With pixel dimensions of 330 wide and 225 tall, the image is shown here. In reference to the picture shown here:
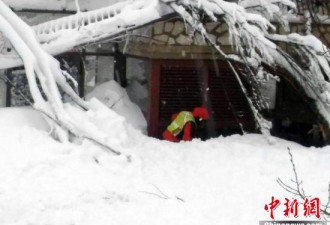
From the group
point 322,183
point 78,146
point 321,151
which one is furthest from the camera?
point 321,151

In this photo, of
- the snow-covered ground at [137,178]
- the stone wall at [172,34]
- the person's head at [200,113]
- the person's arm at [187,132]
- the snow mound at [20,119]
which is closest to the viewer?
the snow-covered ground at [137,178]

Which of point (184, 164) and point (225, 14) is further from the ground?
point (225, 14)

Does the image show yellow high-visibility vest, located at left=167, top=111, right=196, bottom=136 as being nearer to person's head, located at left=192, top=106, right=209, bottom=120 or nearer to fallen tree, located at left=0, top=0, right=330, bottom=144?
person's head, located at left=192, top=106, right=209, bottom=120

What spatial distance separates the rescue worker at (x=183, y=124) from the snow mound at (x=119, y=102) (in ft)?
3.60

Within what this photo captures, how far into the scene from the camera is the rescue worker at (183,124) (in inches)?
378

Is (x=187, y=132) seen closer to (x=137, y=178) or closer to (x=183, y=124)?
(x=183, y=124)

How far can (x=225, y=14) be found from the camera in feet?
27.2

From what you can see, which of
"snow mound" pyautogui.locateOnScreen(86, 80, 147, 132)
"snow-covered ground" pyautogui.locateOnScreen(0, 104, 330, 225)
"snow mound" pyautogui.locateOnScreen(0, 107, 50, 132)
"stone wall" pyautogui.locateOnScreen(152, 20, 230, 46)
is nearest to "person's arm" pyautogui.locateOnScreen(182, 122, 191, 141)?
"snow-covered ground" pyautogui.locateOnScreen(0, 104, 330, 225)

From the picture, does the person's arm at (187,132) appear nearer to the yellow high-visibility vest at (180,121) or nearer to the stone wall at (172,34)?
the yellow high-visibility vest at (180,121)

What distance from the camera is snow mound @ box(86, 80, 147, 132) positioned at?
10848 mm

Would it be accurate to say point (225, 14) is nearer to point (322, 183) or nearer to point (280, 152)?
point (280, 152)

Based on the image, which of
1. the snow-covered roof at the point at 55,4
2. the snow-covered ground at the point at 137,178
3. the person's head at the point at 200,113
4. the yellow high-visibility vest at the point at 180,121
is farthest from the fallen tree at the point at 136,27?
the snow-covered roof at the point at 55,4

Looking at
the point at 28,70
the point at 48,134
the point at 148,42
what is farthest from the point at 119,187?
the point at 148,42

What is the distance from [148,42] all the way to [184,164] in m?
3.30
